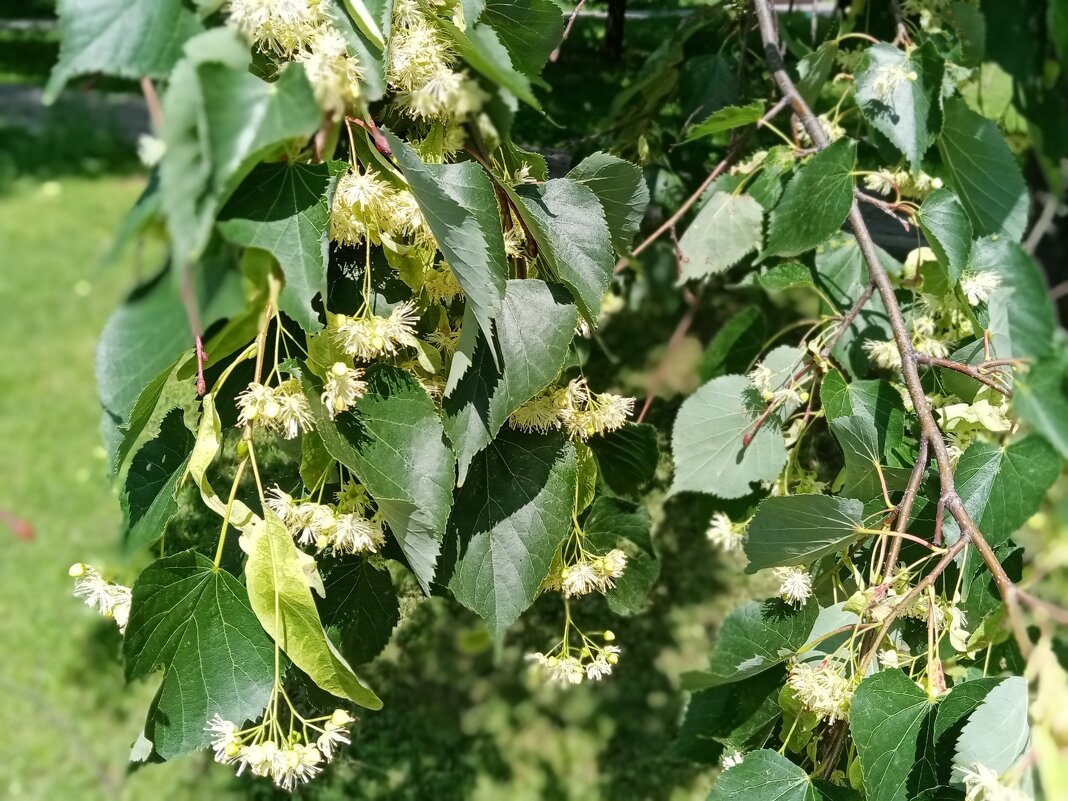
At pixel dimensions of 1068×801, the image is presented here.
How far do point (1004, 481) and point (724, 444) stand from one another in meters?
0.35

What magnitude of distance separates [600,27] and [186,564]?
1.33 m

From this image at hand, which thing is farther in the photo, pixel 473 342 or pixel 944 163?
pixel 944 163

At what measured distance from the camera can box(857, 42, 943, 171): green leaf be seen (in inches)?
40.1

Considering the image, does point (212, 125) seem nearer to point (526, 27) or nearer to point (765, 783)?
point (526, 27)

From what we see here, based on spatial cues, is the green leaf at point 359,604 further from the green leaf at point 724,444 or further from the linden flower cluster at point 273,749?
the green leaf at point 724,444

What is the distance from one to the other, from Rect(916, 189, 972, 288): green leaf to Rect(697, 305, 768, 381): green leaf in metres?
0.40

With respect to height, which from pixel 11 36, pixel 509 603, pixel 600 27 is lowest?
pixel 11 36

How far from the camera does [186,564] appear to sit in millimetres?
804

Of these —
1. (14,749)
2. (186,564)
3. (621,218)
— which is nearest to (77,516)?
(14,749)

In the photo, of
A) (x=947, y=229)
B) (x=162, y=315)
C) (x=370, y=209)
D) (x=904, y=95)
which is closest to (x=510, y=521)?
(x=370, y=209)

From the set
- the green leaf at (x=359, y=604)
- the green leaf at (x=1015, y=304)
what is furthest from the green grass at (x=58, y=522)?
the green leaf at (x=1015, y=304)

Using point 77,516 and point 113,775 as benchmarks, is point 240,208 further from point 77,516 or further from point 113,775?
point 77,516

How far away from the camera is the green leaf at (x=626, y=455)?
3.51 ft

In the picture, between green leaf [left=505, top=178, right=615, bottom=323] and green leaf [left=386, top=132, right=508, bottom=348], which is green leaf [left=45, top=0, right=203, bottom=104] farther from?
green leaf [left=505, top=178, right=615, bottom=323]
